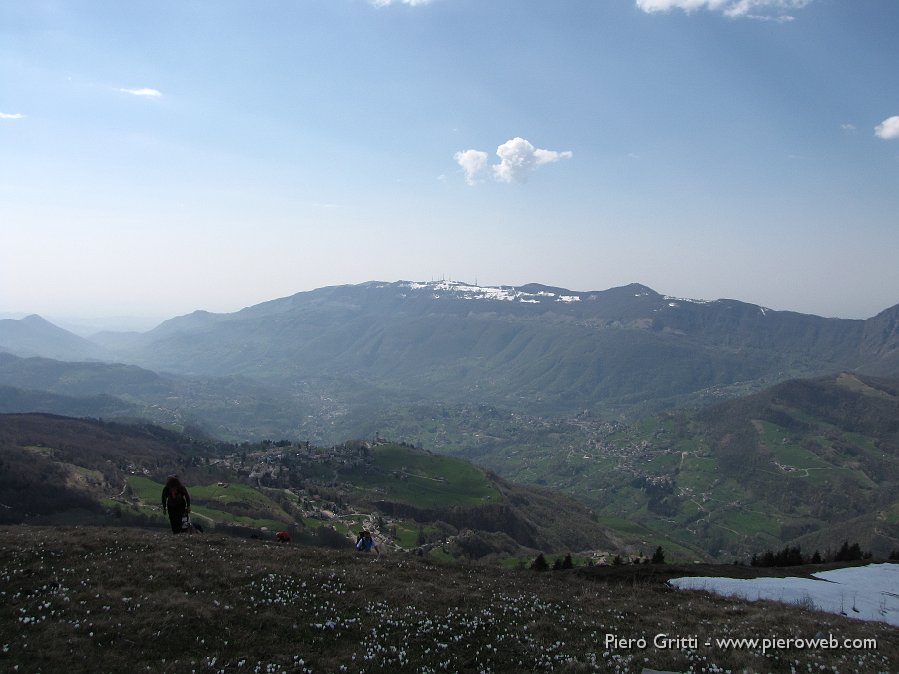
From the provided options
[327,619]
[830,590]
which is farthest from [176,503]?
[830,590]

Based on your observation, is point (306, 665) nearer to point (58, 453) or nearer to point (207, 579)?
point (207, 579)

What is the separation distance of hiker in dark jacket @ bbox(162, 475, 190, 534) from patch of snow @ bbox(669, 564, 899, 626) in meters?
33.8

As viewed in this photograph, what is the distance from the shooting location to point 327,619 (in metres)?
22.2

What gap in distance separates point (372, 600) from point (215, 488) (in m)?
180

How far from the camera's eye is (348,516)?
17588 centimetres

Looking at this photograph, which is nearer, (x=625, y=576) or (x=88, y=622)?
(x=88, y=622)

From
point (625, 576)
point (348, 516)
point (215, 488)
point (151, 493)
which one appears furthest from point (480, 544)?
point (625, 576)

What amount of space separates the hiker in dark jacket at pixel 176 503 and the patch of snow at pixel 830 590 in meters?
33.8

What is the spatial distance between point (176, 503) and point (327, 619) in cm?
1851

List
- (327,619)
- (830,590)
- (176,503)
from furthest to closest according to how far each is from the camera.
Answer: (830,590), (176,503), (327,619)

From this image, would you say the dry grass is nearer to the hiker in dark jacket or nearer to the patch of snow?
the hiker in dark jacket

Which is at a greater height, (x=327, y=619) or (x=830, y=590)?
(x=327, y=619)

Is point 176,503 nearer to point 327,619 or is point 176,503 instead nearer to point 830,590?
point 327,619

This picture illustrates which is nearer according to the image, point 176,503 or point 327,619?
point 327,619
